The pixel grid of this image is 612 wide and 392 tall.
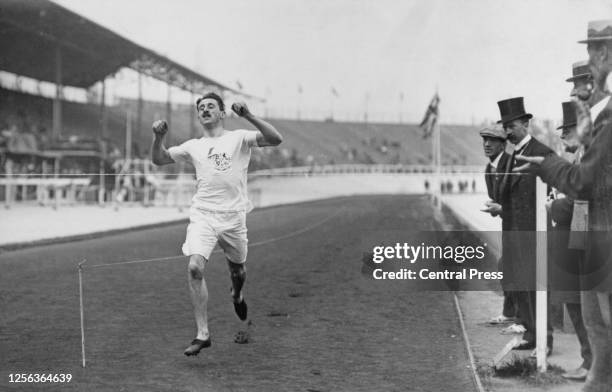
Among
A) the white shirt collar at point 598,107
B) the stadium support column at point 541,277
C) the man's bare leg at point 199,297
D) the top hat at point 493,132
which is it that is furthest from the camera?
the top hat at point 493,132

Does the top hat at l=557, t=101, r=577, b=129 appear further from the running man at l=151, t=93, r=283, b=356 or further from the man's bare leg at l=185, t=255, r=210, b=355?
the man's bare leg at l=185, t=255, r=210, b=355

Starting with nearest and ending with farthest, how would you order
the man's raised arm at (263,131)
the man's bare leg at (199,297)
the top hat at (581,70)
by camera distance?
the top hat at (581,70)
the man's raised arm at (263,131)
the man's bare leg at (199,297)

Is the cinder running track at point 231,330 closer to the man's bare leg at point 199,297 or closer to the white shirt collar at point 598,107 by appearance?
the man's bare leg at point 199,297

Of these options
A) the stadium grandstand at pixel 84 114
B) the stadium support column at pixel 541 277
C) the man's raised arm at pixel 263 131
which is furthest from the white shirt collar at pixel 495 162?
the stadium grandstand at pixel 84 114

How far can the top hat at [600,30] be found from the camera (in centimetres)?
338

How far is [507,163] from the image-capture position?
5191 millimetres

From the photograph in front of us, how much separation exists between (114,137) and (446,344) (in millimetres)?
35022

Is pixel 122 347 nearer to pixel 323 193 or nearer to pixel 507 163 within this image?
pixel 507 163

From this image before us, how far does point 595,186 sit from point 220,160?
237 cm

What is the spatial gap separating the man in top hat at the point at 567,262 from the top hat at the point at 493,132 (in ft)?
3.06

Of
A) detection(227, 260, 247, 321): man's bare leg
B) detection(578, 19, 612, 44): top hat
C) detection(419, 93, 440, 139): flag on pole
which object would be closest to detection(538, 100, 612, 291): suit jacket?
detection(578, 19, 612, 44): top hat

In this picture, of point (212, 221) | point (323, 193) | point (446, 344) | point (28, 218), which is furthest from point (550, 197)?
point (323, 193)

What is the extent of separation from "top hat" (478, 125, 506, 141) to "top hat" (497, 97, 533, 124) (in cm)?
66

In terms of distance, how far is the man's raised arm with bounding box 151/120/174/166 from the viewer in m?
4.86
